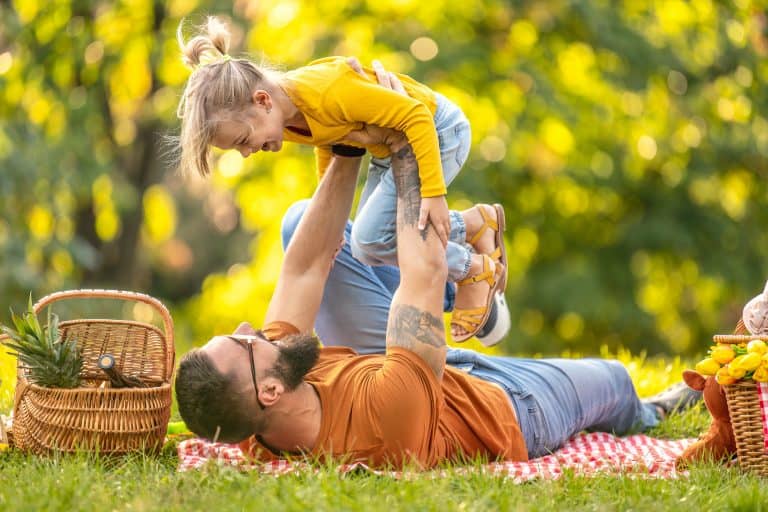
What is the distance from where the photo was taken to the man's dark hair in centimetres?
318

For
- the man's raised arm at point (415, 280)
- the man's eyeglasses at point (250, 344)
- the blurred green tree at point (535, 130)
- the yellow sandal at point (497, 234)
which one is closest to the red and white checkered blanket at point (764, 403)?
the man's raised arm at point (415, 280)

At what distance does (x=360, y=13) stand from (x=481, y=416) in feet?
33.2

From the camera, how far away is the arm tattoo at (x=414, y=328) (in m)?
3.39

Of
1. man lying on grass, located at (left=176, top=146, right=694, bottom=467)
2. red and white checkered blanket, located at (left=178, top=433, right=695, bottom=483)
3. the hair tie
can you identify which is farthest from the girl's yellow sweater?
red and white checkered blanket, located at (left=178, top=433, right=695, bottom=483)

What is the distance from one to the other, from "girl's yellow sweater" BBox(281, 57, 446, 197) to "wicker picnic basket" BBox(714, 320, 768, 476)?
47.2 inches

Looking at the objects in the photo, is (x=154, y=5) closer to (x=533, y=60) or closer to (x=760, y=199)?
(x=533, y=60)

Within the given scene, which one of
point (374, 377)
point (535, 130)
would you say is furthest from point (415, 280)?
point (535, 130)

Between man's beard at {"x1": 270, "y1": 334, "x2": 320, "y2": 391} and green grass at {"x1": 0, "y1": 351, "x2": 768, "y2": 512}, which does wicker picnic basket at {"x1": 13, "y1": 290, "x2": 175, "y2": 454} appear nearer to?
green grass at {"x1": 0, "y1": 351, "x2": 768, "y2": 512}

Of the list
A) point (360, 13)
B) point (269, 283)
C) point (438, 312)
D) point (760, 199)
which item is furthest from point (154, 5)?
point (438, 312)

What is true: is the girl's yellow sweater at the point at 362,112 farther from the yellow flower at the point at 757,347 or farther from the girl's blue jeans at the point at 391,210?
the yellow flower at the point at 757,347

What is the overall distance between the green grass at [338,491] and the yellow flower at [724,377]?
0.96 ft

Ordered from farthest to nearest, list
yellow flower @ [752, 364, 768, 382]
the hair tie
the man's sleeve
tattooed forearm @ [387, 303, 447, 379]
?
the man's sleeve, the hair tie, tattooed forearm @ [387, 303, 447, 379], yellow flower @ [752, 364, 768, 382]

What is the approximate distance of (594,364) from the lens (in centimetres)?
431

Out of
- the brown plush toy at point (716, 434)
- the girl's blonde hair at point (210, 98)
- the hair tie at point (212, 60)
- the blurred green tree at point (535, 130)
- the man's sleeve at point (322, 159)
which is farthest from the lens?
the blurred green tree at point (535, 130)
